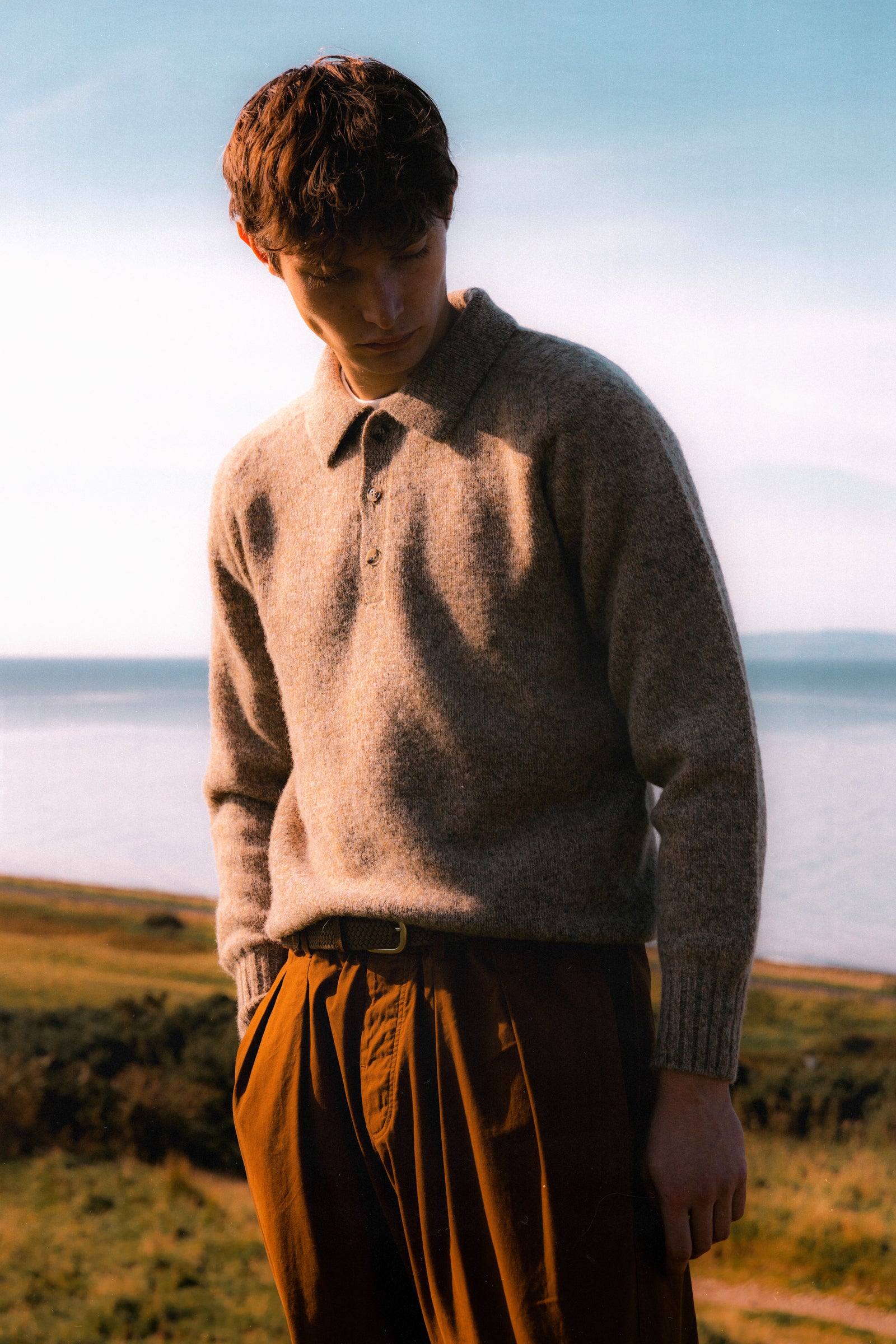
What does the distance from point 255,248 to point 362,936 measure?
0.70m

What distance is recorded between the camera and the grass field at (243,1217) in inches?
110

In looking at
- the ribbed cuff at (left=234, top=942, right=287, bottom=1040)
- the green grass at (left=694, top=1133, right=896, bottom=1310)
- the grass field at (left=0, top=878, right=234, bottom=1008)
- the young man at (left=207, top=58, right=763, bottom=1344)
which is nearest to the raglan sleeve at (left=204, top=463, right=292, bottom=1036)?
the ribbed cuff at (left=234, top=942, right=287, bottom=1040)

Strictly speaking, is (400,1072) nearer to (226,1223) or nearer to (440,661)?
(440,661)

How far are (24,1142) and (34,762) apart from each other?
16.2 ft

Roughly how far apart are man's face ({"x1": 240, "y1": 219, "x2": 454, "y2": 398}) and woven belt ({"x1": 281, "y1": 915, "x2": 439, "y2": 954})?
0.56 metres

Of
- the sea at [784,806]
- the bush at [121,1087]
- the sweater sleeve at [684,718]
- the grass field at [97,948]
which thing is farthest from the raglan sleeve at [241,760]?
the grass field at [97,948]

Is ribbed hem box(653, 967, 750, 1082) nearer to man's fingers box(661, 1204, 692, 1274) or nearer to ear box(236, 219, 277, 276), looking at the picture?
man's fingers box(661, 1204, 692, 1274)

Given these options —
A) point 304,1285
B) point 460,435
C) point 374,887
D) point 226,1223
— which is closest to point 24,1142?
point 226,1223

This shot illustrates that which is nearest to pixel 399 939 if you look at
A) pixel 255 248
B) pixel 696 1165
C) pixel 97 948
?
pixel 696 1165

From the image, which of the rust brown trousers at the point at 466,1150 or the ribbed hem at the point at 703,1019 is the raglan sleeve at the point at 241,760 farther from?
the ribbed hem at the point at 703,1019

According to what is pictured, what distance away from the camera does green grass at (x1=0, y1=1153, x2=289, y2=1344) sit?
2744 mm

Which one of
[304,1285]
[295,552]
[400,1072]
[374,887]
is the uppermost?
[295,552]

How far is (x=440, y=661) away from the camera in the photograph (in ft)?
3.40

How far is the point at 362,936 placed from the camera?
1.07 metres
